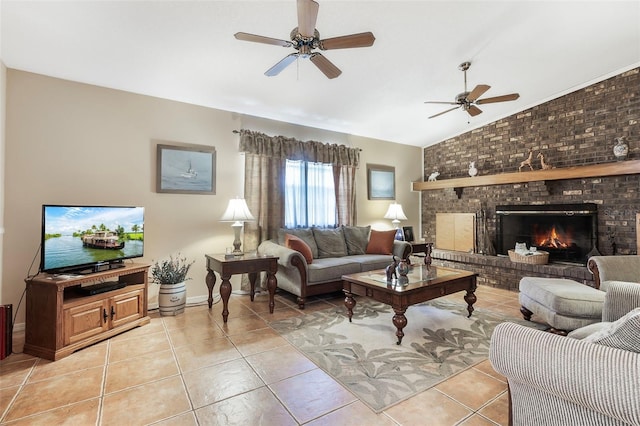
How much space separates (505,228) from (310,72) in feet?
13.4

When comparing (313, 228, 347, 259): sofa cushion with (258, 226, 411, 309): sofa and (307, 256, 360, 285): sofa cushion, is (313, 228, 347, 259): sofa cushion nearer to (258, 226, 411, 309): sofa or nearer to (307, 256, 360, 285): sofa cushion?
(258, 226, 411, 309): sofa

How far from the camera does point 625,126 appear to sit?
400cm

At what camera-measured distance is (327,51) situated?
323 cm

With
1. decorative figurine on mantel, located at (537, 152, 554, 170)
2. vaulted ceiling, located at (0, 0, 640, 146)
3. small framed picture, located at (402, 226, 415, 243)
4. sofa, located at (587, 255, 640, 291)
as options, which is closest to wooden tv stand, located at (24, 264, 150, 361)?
vaulted ceiling, located at (0, 0, 640, 146)

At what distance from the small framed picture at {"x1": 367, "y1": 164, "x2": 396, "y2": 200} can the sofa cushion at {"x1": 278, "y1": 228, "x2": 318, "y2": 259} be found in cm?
173

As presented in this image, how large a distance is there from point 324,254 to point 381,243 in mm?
958

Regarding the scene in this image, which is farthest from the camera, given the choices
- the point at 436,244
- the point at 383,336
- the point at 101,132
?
the point at 436,244

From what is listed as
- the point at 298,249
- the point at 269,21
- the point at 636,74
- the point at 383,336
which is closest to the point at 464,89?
the point at 636,74

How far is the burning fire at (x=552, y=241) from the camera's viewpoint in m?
4.60

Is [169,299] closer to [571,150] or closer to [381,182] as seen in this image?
[381,182]

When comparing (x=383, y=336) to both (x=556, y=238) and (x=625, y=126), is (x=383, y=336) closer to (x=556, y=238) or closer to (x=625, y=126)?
(x=556, y=238)

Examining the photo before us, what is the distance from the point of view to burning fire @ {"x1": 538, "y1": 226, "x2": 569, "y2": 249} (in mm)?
4602

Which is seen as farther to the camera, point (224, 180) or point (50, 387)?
point (224, 180)

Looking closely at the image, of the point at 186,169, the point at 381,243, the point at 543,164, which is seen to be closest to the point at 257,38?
the point at 186,169
